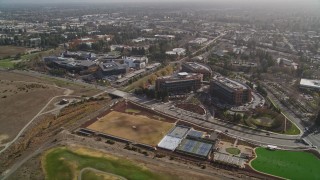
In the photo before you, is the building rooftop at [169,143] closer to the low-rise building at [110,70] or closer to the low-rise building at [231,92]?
the low-rise building at [231,92]

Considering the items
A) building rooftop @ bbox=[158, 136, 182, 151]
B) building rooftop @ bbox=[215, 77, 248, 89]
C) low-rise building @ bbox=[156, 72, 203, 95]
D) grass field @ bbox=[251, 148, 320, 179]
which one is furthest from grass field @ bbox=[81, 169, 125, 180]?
building rooftop @ bbox=[215, 77, 248, 89]

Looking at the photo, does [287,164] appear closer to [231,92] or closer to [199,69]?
[231,92]

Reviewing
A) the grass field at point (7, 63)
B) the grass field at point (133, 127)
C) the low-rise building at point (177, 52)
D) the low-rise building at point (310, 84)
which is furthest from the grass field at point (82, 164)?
the low-rise building at point (177, 52)

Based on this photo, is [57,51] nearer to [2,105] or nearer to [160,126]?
[2,105]

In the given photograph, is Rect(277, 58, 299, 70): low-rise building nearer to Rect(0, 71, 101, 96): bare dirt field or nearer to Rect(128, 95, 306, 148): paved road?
Rect(128, 95, 306, 148): paved road

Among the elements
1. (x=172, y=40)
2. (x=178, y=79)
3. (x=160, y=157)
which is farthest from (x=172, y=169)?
(x=172, y=40)

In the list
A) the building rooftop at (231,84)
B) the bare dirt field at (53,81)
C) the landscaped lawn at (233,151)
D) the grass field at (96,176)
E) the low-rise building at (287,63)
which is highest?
the building rooftop at (231,84)
